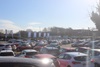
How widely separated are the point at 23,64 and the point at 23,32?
107161 mm

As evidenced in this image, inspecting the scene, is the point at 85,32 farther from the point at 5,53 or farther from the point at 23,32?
the point at 5,53

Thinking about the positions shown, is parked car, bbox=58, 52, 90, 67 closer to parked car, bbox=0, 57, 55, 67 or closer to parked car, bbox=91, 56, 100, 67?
parked car, bbox=91, 56, 100, 67

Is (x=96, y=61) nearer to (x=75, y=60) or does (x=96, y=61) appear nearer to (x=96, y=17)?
(x=75, y=60)

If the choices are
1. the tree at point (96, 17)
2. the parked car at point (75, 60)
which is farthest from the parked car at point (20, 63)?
the tree at point (96, 17)

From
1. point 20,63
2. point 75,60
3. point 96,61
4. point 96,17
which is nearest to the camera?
point 20,63

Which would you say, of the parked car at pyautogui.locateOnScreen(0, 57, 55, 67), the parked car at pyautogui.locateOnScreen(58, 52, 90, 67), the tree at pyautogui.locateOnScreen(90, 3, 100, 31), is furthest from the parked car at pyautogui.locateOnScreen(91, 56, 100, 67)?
the tree at pyautogui.locateOnScreen(90, 3, 100, 31)

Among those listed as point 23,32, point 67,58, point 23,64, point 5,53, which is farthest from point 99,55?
point 23,32

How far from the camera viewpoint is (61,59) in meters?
15.3

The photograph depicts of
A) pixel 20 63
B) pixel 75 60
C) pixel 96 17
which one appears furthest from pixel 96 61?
pixel 96 17

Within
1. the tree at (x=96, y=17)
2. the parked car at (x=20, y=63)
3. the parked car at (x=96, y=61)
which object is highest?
the tree at (x=96, y=17)

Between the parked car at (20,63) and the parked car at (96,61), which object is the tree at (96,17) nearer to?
the parked car at (96,61)

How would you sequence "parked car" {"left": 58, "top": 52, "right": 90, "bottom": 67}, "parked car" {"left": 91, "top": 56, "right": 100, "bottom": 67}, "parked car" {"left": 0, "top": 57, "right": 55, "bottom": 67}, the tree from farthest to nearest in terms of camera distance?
the tree, "parked car" {"left": 91, "top": 56, "right": 100, "bottom": 67}, "parked car" {"left": 58, "top": 52, "right": 90, "bottom": 67}, "parked car" {"left": 0, "top": 57, "right": 55, "bottom": 67}

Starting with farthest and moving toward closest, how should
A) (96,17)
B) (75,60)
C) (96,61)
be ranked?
1. (96,17)
2. (96,61)
3. (75,60)

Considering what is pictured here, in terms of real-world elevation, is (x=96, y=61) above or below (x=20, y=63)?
below
